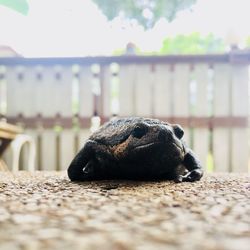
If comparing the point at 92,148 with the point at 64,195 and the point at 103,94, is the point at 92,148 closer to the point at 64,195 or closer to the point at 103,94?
the point at 64,195

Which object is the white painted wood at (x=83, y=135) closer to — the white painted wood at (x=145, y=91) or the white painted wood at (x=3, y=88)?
the white painted wood at (x=145, y=91)

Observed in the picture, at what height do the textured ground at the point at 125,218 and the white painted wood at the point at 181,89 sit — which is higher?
the white painted wood at the point at 181,89

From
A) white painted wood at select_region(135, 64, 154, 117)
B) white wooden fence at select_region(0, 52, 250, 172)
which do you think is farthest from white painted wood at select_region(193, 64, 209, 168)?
white painted wood at select_region(135, 64, 154, 117)

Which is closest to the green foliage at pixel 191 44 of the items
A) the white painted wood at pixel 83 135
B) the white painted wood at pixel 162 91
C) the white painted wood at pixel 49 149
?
the white painted wood at pixel 162 91

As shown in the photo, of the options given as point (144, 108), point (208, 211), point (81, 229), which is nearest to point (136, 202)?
point (208, 211)

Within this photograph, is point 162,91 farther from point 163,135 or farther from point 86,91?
point 163,135

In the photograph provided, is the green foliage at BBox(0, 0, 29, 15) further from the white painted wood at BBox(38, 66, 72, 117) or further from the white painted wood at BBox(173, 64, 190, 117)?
the white painted wood at BBox(173, 64, 190, 117)
